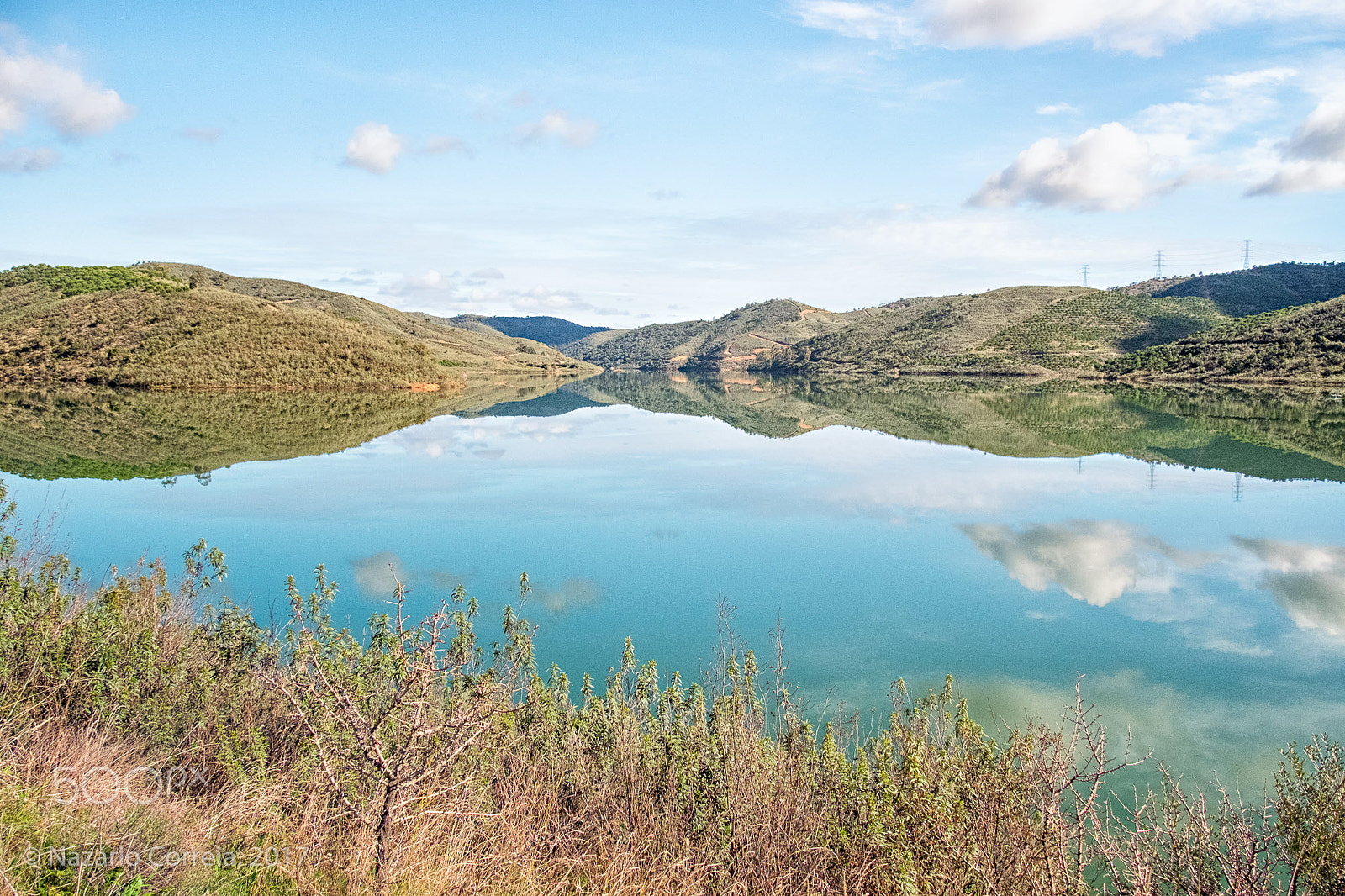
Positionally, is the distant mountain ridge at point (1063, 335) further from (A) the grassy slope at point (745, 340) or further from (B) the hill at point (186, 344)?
(B) the hill at point (186, 344)

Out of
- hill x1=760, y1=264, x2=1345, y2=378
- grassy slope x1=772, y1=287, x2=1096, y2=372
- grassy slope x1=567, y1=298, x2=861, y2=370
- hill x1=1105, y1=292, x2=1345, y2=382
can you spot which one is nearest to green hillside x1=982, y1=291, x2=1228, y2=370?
hill x1=760, y1=264, x2=1345, y2=378

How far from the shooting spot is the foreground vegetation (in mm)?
4316

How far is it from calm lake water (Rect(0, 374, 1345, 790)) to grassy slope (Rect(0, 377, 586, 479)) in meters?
0.29

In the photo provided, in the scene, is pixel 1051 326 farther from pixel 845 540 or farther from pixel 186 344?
pixel 845 540

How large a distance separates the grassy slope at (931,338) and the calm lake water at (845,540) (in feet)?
235

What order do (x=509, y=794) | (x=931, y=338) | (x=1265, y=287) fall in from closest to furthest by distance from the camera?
(x=509, y=794) → (x=931, y=338) → (x=1265, y=287)

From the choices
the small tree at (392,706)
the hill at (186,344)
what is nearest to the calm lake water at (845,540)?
the small tree at (392,706)

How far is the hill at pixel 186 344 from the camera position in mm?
Result: 60469

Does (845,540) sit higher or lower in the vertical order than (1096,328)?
lower

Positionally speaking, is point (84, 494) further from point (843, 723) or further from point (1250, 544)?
point (1250, 544)

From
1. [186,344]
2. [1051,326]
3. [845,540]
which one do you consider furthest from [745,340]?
[845,540]

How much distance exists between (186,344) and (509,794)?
6865 cm

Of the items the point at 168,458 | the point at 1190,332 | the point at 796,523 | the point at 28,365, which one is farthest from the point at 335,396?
the point at 1190,332

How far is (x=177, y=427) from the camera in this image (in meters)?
34.3
